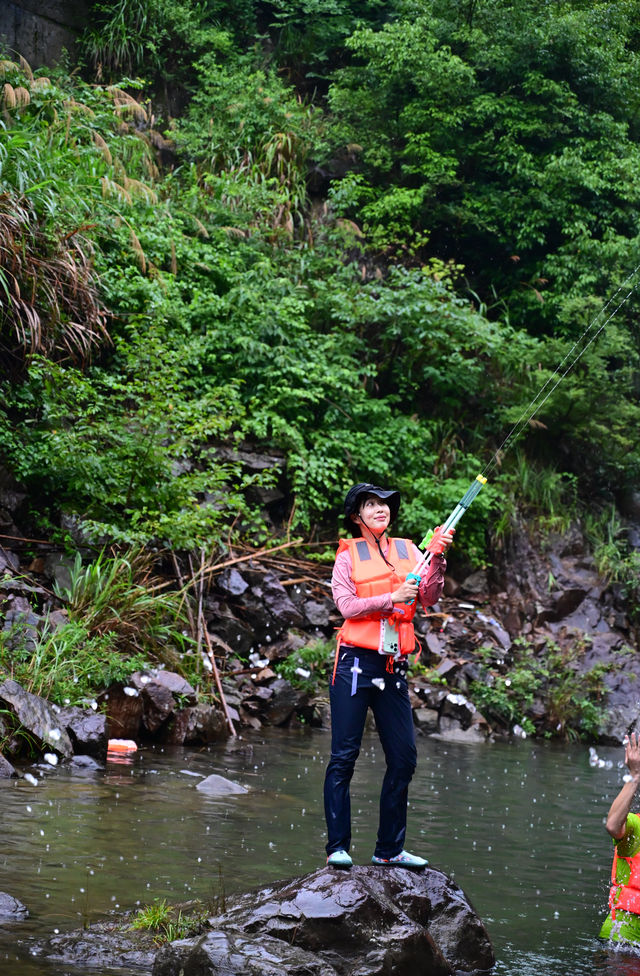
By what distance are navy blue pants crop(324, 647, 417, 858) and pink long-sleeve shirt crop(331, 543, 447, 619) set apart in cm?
22

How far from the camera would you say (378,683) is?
453 cm

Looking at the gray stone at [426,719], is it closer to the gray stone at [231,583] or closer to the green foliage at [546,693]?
the green foliage at [546,693]

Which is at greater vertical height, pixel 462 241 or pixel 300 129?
pixel 300 129

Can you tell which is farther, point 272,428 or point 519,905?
point 272,428

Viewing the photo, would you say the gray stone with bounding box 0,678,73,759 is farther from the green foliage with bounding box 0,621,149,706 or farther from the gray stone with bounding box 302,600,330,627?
the gray stone with bounding box 302,600,330,627

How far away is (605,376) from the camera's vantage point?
50.2ft

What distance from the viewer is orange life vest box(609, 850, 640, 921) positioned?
4.80 meters

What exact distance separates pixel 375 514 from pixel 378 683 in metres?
0.80

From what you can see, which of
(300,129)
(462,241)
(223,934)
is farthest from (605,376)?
(223,934)

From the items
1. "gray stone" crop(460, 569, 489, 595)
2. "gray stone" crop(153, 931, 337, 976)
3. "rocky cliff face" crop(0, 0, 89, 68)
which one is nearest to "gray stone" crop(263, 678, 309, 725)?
"gray stone" crop(460, 569, 489, 595)

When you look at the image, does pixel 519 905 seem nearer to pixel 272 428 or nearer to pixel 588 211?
pixel 272 428

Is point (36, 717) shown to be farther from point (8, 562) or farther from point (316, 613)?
point (316, 613)

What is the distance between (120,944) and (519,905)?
2.50 metres

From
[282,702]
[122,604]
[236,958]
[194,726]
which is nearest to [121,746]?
[194,726]
